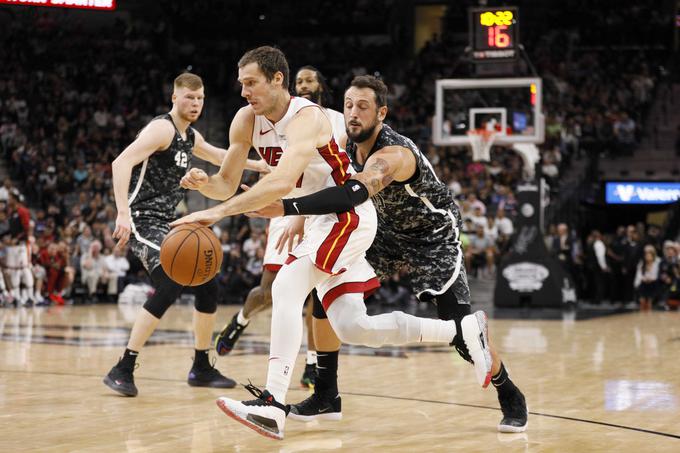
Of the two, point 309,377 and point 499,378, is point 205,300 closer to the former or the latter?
point 309,377

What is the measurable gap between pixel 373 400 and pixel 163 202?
1843 mm

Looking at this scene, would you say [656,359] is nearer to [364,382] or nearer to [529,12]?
[364,382]

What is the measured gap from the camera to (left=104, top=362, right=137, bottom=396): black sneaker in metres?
5.89

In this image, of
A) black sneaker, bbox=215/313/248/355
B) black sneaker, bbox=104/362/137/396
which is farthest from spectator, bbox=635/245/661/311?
black sneaker, bbox=104/362/137/396

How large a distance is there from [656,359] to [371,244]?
13.3 feet

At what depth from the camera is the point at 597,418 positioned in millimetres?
5250

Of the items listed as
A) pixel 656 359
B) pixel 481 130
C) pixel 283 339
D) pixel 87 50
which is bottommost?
pixel 656 359

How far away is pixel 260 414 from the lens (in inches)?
174

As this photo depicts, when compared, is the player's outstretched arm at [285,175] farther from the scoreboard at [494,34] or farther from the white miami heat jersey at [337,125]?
the scoreboard at [494,34]

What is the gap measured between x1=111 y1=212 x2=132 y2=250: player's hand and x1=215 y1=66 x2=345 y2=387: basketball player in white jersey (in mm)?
886

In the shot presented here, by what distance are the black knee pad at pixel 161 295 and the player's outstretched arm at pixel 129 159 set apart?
531 millimetres

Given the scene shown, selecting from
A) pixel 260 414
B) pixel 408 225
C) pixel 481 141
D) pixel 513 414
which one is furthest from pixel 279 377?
pixel 481 141

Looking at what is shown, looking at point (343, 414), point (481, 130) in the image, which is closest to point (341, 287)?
point (343, 414)

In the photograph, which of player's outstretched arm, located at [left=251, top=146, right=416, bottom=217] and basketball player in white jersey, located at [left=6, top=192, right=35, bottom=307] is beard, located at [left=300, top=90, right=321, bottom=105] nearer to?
player's outstretched arm, located at [left=251, top=146, right=416, bottom=217]
